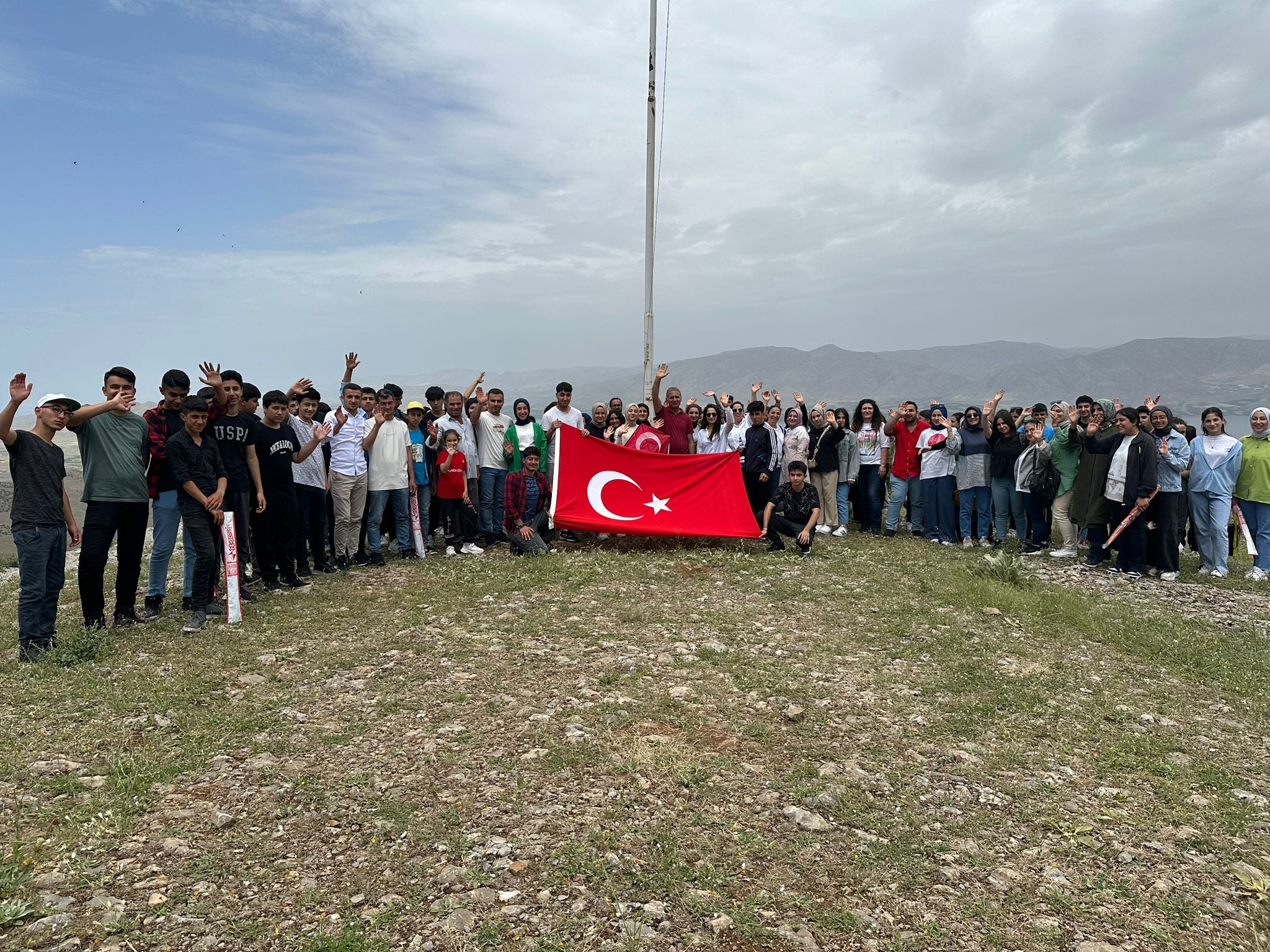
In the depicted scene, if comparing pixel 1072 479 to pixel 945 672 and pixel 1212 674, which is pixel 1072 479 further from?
pixel 945 672

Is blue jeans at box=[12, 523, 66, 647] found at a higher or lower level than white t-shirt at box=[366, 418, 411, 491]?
lower

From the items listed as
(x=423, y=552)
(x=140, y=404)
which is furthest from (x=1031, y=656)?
(x=140, y=404)

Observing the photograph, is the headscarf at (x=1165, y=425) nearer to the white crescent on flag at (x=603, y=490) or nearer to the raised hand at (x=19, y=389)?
the white crescent on flag at (x=603, y=490)

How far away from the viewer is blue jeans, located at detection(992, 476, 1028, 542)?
13.6m

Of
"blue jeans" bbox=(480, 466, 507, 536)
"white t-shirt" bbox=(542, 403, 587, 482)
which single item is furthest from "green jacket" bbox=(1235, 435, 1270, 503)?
"blue jeans" bbox=(480, 466, 507, 536)

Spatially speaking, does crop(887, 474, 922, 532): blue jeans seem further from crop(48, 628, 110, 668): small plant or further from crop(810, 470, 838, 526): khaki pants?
crop(48, 628, 110, 668): small plant

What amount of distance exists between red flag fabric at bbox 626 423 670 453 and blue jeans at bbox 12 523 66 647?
8578 mm

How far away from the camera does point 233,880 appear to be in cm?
393

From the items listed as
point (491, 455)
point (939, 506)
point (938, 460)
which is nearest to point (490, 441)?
point (491, 455)

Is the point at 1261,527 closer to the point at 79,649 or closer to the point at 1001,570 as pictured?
the point at 1001,570

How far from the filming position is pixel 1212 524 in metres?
11.9

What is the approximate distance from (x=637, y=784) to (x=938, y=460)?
11037 mm

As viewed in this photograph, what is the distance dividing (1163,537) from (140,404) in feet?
46.8

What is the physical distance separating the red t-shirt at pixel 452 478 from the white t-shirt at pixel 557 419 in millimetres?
1704
